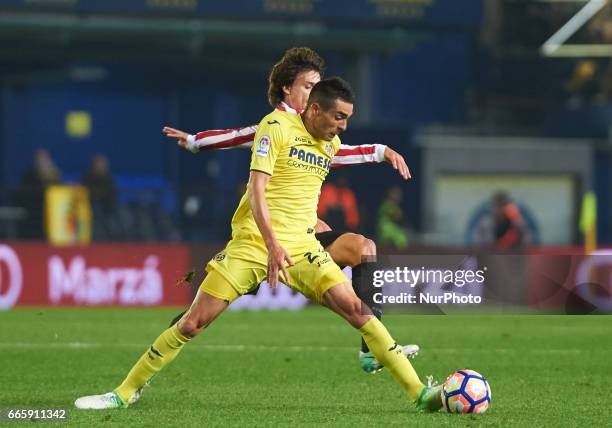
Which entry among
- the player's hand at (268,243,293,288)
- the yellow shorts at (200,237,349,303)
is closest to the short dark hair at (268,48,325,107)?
the yellow shorts at (200,237,349,303)

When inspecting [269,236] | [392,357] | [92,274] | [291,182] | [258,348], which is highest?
[291,182]

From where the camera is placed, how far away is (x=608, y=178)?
3005 centimetres

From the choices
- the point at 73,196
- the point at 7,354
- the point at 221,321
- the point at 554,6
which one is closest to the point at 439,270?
the point at 7,354

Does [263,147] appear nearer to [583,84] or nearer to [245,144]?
[245,144]

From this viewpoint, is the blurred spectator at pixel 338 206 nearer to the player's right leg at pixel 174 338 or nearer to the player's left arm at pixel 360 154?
the player's left arm at pixel 360 154

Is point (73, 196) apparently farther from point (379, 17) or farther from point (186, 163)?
point (186, 163)

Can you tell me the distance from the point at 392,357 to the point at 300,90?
5.55 ft

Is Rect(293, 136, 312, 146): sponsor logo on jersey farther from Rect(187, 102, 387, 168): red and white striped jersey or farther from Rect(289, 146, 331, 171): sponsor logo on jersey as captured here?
Rect(187, 102, 387, 168): red and white striped jersey

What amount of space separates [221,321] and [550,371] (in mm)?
6119

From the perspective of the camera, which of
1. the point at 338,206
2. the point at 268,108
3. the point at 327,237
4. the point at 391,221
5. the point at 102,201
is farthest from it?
the point at 268,108

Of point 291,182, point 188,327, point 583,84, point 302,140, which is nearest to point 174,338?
point 188,327

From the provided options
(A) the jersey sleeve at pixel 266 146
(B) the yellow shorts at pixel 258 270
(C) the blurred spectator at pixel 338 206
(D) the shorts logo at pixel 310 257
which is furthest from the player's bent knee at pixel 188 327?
(C) the blurred spectator at pixel 338 206

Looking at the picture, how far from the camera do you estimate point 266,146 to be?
8516 millimetres

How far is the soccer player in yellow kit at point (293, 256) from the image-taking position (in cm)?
863
